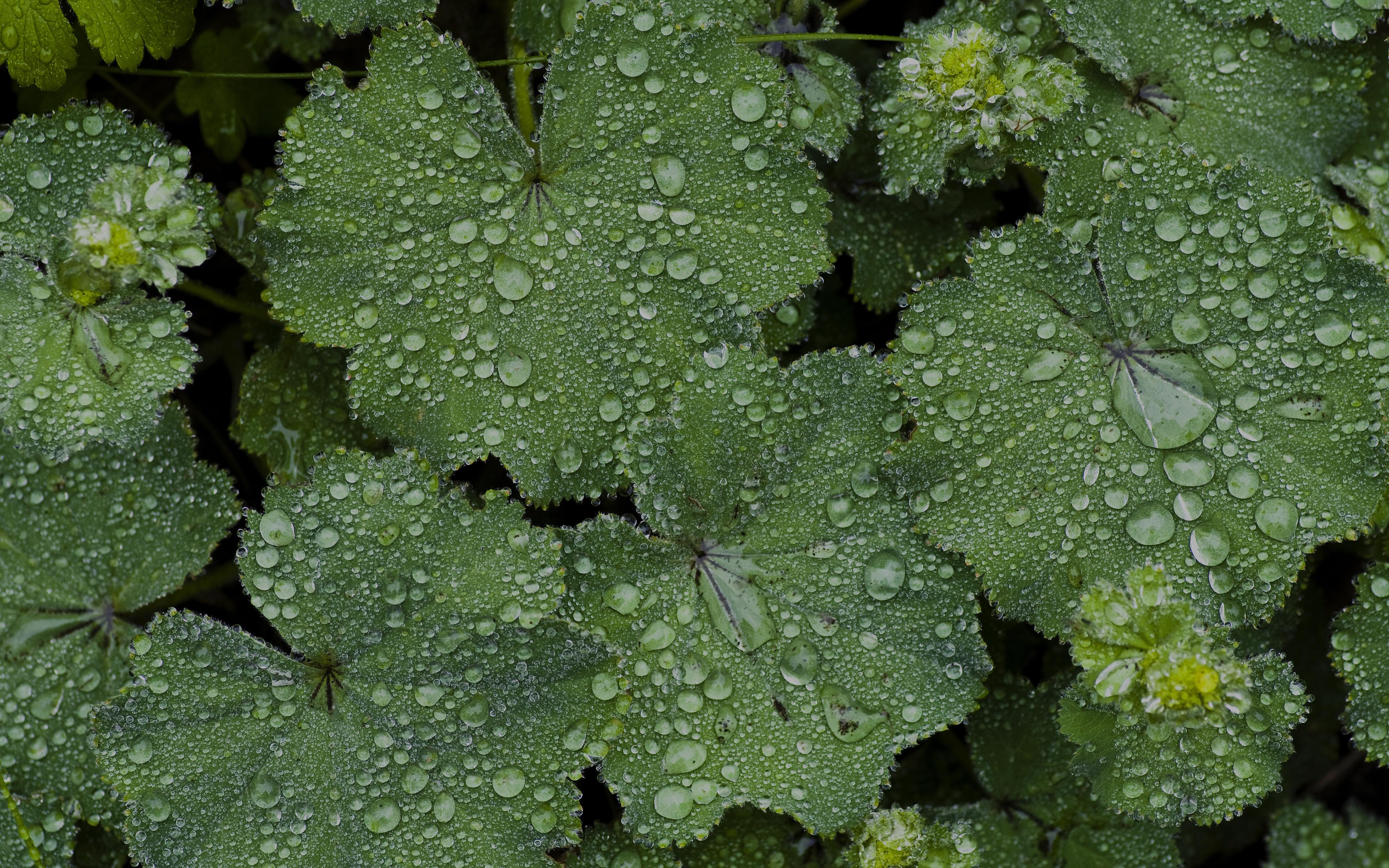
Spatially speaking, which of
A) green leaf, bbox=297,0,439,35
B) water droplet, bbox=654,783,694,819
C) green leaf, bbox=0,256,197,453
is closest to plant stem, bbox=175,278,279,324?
green leaf, bbox=0,256,197,453

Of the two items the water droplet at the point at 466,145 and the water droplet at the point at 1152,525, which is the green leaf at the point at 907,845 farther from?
the water droplet at the point at 466,145

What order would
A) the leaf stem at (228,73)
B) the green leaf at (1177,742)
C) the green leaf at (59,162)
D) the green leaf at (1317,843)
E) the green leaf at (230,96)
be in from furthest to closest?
the green leaf at (1317,843) → the green leaf at (230,96) → the leaf stem at (228,73) → the green leaf at (59,162) → the green leaf at (1177,742)

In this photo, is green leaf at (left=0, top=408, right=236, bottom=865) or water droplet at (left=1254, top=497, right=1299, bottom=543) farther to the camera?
green leaf at (left=0, top=408, right=236, bottom=865)

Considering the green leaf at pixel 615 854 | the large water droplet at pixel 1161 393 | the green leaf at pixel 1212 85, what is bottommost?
the green leaf at pixel 615 854

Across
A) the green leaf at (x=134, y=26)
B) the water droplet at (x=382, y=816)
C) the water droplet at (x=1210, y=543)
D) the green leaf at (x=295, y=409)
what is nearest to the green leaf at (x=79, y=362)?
the green leaf at (x=295, y=409)

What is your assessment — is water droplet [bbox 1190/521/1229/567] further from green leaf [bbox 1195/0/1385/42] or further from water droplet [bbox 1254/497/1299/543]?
green leaf [bbox 1195/0/1385/42]

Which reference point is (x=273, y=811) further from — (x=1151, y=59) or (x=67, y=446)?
(x=1151, y=59)
